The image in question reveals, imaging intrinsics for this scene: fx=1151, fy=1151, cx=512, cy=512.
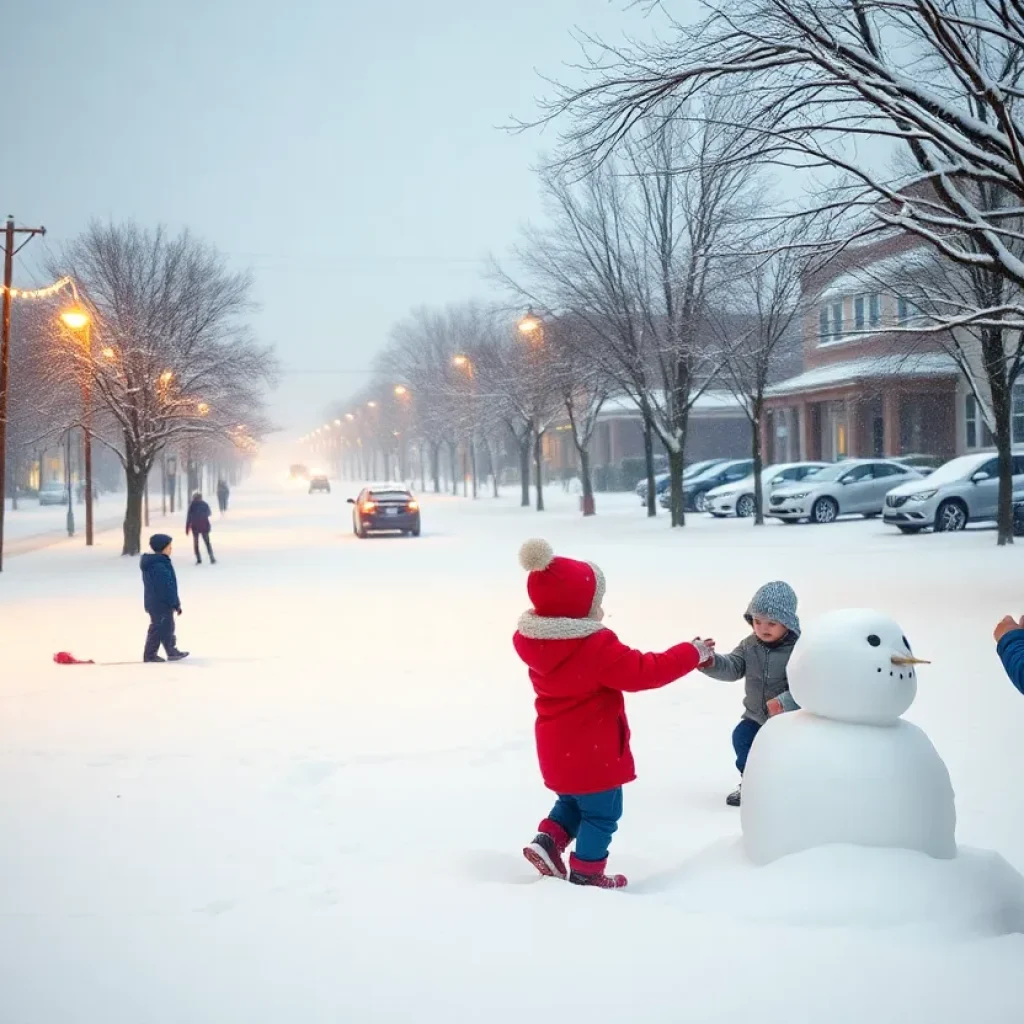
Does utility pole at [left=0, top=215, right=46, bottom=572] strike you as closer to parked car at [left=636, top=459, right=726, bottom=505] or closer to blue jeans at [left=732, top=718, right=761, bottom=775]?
blue jeans at [left=732, top=718, right=761, bottom=775]

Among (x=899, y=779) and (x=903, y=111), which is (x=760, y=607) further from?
(x=903, y=111)

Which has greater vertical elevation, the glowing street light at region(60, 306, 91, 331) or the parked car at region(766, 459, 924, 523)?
the glowing street light at region(60, 306, 91, 331)

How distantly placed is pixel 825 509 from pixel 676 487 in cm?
376

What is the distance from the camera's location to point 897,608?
12633mm

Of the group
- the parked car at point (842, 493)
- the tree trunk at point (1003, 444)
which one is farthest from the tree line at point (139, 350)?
the tree trunk at point (1003, 444)

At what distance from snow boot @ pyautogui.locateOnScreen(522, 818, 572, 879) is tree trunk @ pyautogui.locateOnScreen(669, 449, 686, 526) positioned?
25.3 m

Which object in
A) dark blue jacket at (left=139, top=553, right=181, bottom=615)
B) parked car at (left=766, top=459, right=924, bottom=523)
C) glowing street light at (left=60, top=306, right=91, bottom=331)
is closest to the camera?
dark blue jacket at (left=139, top=553, right=181, bottom=615)

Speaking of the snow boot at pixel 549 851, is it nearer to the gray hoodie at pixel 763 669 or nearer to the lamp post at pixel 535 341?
the gray hoodie at pixel 763 669

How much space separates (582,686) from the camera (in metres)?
4.37

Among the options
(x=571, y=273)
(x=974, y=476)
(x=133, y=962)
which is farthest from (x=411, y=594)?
(x=571, y=273)

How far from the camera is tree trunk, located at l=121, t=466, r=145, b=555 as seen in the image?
25.3m

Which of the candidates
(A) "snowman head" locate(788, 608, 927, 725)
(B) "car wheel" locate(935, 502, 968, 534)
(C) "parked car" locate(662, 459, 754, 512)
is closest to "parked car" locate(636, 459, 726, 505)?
(C) "parked car" locate(662, 459, 754, 512)

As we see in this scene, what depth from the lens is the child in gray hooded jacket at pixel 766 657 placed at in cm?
512

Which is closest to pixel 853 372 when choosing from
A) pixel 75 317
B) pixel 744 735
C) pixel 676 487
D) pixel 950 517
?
pixel 676 487
